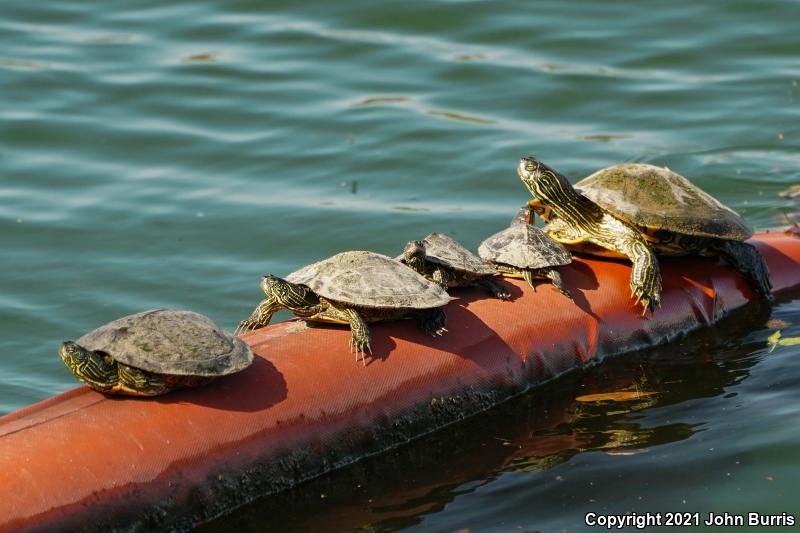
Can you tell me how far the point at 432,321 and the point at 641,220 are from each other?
154 cm

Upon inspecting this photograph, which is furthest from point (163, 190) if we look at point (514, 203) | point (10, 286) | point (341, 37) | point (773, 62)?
point (773, 62)

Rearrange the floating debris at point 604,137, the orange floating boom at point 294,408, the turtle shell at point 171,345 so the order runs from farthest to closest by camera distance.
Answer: the floating debris at point 604,137 < the turtle shell at point 171,345 < the orange floating boom at point 294,408

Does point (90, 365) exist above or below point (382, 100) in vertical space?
below

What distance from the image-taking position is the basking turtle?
6.25 meters

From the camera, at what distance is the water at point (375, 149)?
6211 millimetres

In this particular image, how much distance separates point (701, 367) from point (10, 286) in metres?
5.58

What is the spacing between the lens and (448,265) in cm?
627

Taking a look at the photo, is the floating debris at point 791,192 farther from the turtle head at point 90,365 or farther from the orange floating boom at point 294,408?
the turtle head at point 90,365

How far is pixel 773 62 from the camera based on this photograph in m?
14.6

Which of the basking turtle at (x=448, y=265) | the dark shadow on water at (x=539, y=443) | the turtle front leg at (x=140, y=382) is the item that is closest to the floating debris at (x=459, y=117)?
the dark shadow on water at (x=539, y=443)

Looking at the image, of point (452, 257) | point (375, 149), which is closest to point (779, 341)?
point (452, 257)

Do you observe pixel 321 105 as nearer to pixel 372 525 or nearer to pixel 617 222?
pixel 617 222

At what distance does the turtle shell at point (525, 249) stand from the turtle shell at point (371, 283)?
27.4 inches

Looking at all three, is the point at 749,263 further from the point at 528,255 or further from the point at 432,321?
the point at 432,321
